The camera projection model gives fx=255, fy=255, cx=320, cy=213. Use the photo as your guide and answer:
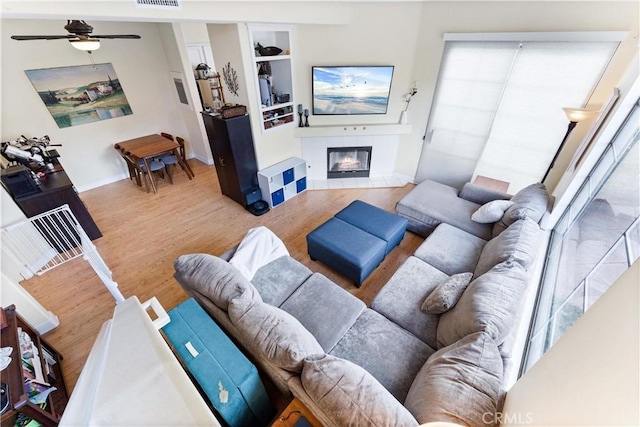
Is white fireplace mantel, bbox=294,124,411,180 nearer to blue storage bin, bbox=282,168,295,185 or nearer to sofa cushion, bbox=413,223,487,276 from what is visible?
blue storage bin, bbox=282,168,295,185

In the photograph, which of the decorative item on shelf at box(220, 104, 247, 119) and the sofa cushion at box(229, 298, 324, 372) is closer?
the sofa cushion at box(229, 298, 324, 372)

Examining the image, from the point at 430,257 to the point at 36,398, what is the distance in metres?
2.90

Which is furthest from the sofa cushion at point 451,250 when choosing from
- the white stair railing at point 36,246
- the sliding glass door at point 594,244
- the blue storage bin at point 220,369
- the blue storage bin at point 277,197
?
the white stair railing at point 36,246

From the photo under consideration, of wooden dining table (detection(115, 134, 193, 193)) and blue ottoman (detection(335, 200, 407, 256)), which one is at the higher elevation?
wooden dining table (detection(115, 134, 193, 193))

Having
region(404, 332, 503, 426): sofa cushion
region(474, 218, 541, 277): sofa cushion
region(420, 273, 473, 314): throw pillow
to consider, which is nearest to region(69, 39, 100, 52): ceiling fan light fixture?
region(420, 273, 473, 314): throw pillow

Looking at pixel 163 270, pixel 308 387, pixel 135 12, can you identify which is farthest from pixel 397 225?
pixel 135 12

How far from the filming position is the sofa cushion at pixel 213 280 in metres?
1.62

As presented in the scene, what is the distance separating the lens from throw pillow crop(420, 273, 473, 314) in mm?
1783

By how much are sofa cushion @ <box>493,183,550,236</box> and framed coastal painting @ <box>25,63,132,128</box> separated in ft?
19.2

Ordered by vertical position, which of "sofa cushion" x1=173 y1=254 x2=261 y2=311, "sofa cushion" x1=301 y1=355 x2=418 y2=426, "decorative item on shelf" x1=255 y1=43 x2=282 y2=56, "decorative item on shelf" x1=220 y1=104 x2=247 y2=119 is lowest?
→ "sofa cushion" x1=301 y1=355 x2=418 y2=426

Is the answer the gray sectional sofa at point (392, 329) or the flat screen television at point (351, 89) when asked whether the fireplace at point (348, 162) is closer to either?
the flat screen television at point (351, 89)

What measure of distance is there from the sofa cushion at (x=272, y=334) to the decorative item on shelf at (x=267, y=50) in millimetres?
3155

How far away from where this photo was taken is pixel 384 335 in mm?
1770

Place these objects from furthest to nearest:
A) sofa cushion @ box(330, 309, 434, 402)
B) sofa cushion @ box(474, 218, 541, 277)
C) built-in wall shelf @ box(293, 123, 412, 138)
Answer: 1. built-in wall shelf @ box(293, 123, 412, 138)
2. sofa cushion @ box(474, 218, 541, 277)
3. sofa cushion @ box(330, 309, 434, 402)
